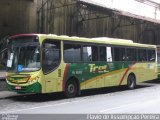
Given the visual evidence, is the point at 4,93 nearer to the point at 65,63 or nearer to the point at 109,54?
the point at 65,63

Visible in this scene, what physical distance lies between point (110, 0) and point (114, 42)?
44.7 ft

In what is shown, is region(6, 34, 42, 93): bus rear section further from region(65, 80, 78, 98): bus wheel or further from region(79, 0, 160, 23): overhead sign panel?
region(79, 0, 160, 23): overhead sign panel

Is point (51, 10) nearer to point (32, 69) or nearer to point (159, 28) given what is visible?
point (32, 69)

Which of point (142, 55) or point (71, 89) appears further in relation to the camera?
point (142, 55)

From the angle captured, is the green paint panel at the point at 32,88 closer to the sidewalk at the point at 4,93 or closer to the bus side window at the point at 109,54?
the sidewalk at the point at 4,93

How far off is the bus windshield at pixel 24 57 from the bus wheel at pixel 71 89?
2190mm

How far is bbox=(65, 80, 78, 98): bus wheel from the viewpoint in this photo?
1709 cm

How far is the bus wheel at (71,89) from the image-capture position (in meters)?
17.1

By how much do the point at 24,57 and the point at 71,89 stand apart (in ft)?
9.28

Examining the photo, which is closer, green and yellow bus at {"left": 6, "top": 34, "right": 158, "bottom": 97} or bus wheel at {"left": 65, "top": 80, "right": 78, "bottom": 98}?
green and yellow bus at {"left": 6, "top": 34, "right": 158, "bottom": 97}

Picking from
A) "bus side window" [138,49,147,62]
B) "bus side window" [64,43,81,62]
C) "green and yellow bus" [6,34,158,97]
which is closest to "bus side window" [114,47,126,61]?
"green and yellow bus" [6,34,158,97]

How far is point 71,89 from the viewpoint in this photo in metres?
17.3

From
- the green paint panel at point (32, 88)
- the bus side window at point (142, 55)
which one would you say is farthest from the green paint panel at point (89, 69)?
the bus side window at point (142, 55)

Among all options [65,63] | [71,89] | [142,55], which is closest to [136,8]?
[142,55]
